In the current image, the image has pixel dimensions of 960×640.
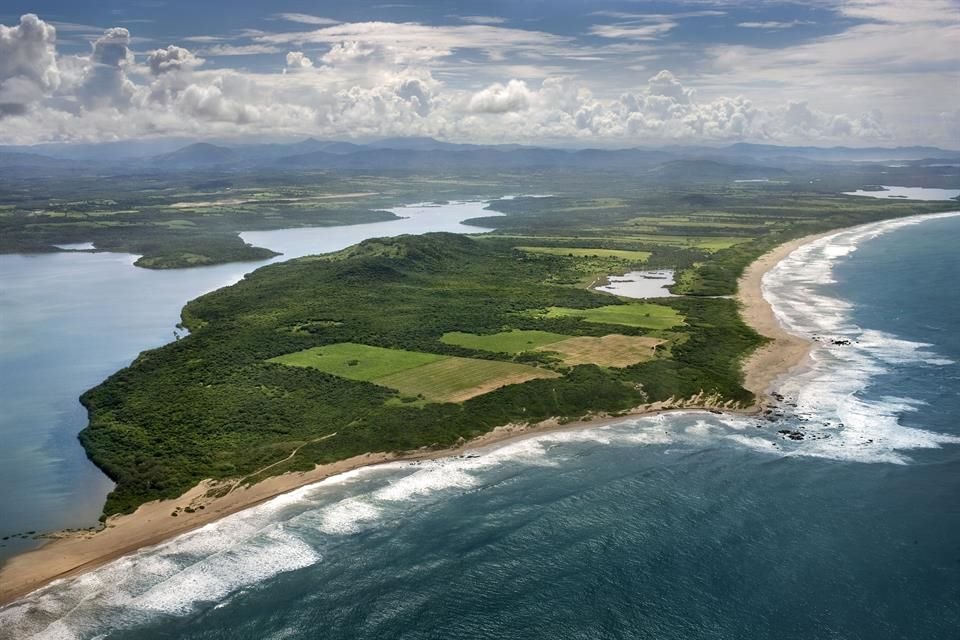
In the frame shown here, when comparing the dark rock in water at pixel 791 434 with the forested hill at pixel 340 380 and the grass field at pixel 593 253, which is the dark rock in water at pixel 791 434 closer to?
the forested hill at pixel 340 380

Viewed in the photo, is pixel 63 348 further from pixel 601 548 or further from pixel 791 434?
pixel 791 434

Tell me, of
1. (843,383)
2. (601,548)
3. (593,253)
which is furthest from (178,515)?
(593,253)

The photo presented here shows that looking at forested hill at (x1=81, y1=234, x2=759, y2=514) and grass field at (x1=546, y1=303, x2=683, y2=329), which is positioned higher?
grass field at (x1=546, y1=303, x2=683, y2=329)

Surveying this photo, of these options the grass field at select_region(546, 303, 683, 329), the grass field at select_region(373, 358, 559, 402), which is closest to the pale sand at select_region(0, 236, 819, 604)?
the grass field at select_region(373, 358, 559, 402)

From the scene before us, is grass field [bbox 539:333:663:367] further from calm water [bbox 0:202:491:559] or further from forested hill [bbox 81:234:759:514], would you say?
calm water [bbox 0:202:491:559]

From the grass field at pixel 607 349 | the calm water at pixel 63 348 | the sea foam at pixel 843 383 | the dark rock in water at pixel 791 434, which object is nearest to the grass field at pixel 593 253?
the sea foam at pixel 843 383
